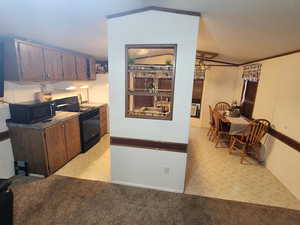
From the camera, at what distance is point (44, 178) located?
2639mm

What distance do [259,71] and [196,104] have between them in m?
2.32

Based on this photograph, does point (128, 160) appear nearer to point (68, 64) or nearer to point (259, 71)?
point (68, 64)

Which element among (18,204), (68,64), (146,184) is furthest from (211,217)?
(68,64)

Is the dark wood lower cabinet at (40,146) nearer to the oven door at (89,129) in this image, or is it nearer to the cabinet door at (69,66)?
the oven door at (89,129)

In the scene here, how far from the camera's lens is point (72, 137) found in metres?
3.18

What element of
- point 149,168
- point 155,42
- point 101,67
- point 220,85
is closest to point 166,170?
point 149,168

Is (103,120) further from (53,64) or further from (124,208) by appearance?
(124,208)

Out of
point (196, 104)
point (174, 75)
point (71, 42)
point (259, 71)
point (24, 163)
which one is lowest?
point (24, 163)

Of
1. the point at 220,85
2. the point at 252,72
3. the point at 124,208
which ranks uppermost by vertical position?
the point at 252,72

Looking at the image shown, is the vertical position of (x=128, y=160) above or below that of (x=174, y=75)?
below

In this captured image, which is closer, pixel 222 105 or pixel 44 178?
pixel 44 178

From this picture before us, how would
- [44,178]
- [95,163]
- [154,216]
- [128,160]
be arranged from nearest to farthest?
1. [154,216]
2. [128,160]
3. [44,178]
4. [95,163]

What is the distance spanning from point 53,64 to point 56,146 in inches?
59.1

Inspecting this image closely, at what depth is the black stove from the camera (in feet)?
11.4
